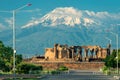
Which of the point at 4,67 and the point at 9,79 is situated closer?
the point at 9,79

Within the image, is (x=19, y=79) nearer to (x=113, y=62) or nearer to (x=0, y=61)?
(x=0, y=61)

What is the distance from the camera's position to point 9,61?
12556 cm

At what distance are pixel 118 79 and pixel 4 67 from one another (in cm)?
4382

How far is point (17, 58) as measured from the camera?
427ft

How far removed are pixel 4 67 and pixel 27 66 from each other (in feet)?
27.3

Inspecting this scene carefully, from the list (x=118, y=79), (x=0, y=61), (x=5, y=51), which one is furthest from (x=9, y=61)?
(x=118, y=79)

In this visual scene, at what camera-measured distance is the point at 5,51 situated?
12319 centimetres

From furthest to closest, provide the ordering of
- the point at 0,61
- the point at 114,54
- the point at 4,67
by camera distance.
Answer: the point at 114,54, the point at 4,67, the point at 0,61

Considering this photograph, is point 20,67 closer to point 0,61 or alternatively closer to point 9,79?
point 0,61

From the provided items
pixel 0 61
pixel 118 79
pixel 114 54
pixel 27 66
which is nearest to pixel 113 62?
pixel 114 54

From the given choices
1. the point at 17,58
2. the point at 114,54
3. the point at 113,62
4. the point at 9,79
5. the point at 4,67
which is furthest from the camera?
the point at 114,54

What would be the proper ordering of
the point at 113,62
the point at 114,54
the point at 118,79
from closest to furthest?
the point at 118,79 < the point at 113,62 < the point at 114,54

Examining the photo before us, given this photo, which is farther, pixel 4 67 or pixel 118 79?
pixel 4 67

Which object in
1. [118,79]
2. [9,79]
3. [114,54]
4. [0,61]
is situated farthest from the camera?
[114,54]
